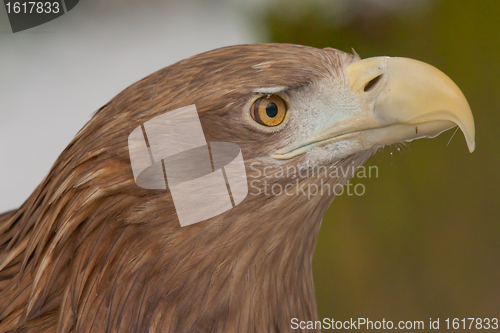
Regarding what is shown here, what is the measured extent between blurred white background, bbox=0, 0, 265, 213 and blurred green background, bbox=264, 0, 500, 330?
0.96ft

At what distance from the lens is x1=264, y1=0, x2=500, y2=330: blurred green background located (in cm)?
141

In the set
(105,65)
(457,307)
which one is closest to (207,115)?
(105,65)

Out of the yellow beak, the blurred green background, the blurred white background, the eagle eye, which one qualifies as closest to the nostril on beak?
the yellow beak

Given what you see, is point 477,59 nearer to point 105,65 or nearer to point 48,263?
point 105,65

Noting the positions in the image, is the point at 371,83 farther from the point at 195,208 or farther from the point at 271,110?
the point at 195,208

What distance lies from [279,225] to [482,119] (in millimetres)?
1130

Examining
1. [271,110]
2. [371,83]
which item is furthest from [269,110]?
[371,83]

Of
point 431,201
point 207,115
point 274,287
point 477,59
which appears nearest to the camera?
point 207,115

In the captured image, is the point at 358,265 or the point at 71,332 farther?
the point at 358,265

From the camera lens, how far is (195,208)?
24.5 inches

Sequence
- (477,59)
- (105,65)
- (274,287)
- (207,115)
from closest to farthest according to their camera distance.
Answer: (207,115) < (274,287) < (105,65) < (477,59)

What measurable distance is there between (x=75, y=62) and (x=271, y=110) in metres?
0.90

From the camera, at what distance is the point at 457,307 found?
1.61 meters

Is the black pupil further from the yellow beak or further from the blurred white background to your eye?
the blurred white background
